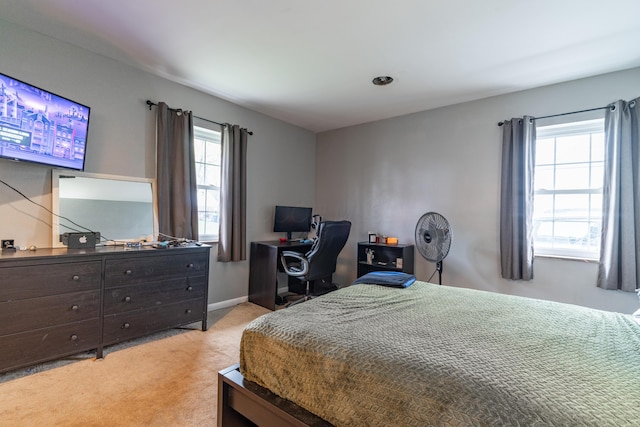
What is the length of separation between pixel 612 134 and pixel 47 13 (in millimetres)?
4492

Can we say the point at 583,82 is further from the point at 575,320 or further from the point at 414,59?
the point at 575,320

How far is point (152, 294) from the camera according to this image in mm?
2475

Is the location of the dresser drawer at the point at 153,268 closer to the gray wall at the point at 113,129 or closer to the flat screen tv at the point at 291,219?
the gray wall at the point at 113,129

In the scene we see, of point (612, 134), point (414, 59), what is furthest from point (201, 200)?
point (612, 134)

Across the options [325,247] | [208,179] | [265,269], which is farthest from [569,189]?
[208,179]

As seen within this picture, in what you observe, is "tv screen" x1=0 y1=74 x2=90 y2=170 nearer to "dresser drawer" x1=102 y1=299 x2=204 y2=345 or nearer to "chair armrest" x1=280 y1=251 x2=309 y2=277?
"dresser drawer" x1=102 y1=299 x2=204 y2=345

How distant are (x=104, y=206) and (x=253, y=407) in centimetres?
231

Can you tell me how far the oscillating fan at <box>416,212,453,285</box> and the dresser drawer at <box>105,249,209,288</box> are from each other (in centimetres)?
216

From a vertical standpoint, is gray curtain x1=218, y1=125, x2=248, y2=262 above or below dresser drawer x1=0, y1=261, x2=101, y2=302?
above

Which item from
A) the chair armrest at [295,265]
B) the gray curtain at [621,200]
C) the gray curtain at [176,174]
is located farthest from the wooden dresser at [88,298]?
the gray curtain at [621,200]

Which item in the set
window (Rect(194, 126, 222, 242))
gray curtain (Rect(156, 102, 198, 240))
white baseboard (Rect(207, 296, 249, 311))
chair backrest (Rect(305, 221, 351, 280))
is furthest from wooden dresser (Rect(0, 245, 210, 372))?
chair backrest (Rect(305, 221, 351, 280))

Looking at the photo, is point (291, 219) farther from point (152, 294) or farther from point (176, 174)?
point (152, 294)

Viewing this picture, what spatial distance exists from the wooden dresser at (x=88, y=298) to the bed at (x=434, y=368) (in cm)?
141

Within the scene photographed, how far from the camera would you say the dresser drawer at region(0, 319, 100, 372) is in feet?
6.00
